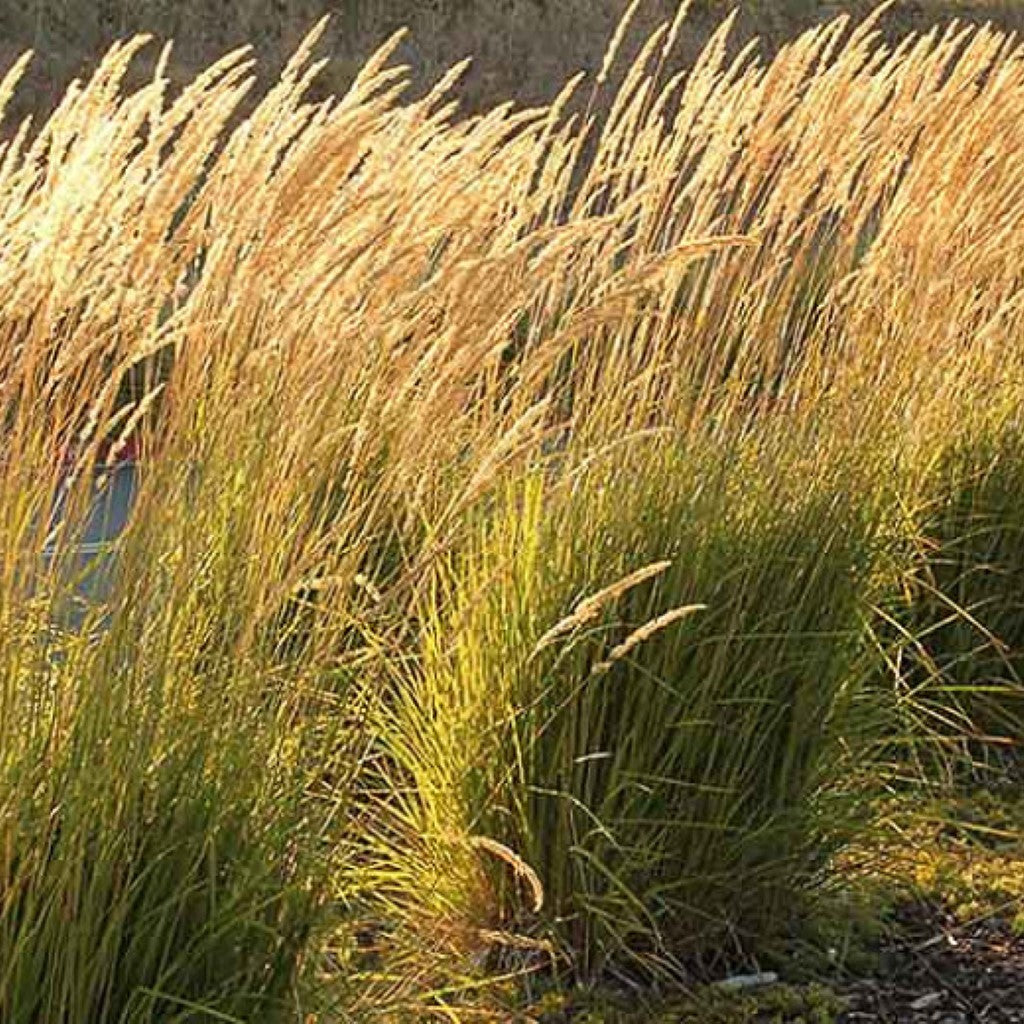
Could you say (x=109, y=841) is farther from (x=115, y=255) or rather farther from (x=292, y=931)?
(x=115, y=255)

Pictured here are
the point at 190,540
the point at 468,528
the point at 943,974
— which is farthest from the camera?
the point at 943,974

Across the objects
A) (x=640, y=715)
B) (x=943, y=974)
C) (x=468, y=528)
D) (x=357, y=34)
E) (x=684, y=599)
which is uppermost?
(x=357, y=34)

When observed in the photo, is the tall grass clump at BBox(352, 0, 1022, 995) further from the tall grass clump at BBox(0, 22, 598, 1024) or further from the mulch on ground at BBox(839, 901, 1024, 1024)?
the tall grass clump at BBox(0, 22, 598, 1024)

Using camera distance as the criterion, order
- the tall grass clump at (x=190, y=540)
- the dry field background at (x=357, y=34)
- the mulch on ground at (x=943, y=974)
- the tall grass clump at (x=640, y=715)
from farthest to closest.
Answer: the dry field background at (x=357, y=34), the mulch on ground at (x=943, y=974), the tall grass clump at (x=640, y=715), the tall grass clump at (x=190, y=540)

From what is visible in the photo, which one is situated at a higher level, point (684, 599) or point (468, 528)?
point (468, 528)

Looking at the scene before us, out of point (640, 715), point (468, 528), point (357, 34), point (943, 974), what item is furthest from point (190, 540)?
point (357, 34)

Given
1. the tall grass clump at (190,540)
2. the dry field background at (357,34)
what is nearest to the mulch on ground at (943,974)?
the tall grass clump at (190,540)

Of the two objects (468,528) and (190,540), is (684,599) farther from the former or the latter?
(190,540)

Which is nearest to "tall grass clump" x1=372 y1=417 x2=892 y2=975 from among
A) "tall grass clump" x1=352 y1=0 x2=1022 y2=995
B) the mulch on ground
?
"tall grass clump" x1=352 y1=0 x2=1022 y2=995

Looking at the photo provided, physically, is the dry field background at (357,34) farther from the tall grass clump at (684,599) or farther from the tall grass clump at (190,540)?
the tall grass clump at (190,540)

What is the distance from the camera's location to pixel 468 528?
3.40 metres

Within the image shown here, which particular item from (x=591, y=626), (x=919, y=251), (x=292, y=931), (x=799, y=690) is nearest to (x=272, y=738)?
(x=292, y=931)

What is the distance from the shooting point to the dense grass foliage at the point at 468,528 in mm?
2580

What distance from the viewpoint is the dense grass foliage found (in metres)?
2.58
